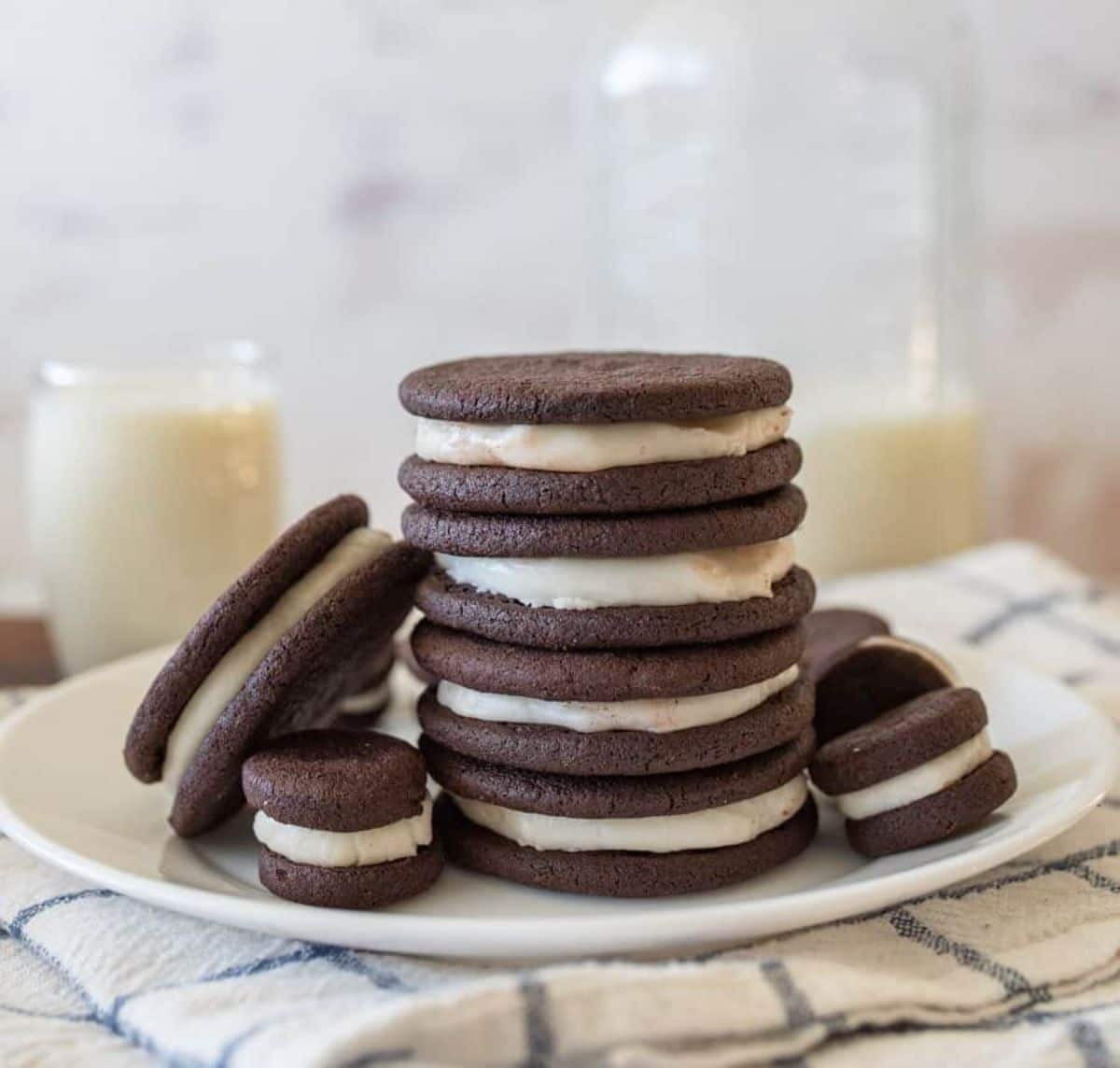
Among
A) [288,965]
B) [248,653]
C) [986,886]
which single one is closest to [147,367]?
[248,653]

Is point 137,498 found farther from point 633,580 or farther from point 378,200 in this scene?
point 633,580

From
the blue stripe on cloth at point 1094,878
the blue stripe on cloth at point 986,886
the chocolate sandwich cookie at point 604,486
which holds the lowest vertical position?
the blue stripe on cloth at point 1094,878

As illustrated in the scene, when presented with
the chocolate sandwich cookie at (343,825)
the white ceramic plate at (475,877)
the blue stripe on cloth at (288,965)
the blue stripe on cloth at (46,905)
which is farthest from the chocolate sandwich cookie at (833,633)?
the blue stripe on cloth at (46,905)

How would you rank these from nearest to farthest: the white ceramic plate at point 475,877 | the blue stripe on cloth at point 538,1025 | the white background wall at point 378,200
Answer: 1. the blue stripe on cloth at point 538,1025
2. the white ceramic plate at point 475,877
3. the white background wall at point 378,200

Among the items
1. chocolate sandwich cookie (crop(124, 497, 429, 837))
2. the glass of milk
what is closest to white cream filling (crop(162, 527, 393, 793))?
chocolate sandwich cookie (crop(124, 497, 429, 837))

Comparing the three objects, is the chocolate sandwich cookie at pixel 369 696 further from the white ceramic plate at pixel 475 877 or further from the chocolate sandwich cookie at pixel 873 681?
the chocolate sandwich cookie at pixel 873 681

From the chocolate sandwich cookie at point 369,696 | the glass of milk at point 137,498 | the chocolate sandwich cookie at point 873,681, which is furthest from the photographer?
the glass of milk at point 137,498

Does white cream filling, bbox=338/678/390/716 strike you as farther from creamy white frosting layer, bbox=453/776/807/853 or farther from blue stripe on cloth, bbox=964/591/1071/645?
blue stripe on cloth, bbox=964/591/1071/645

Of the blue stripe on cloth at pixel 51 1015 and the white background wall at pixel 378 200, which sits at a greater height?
the white background wall at pixel 378 200
